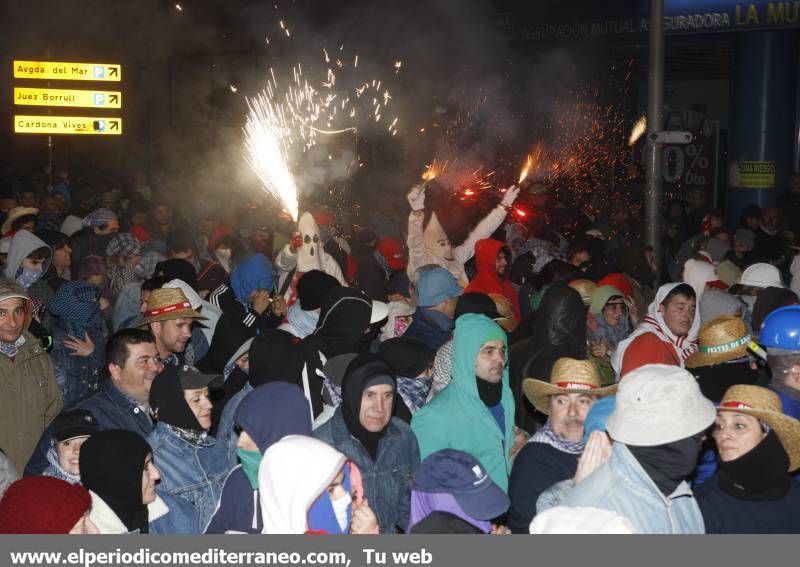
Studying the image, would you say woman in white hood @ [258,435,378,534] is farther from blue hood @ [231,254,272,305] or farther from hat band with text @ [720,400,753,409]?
blue hood @ [231,254,272,305]

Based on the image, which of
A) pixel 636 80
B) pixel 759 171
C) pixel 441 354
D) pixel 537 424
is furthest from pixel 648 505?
pixel 636 80

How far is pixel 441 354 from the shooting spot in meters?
5.52

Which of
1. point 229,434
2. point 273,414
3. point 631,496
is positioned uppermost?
point 273,414

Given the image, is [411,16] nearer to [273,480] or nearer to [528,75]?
[528,75]

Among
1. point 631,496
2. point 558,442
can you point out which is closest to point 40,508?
point 631,496

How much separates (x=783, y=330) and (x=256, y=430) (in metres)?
2.78

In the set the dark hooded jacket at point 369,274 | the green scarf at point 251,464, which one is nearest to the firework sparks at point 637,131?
the dark hooded jacket at point 369,274

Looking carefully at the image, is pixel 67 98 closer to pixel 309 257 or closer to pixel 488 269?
pixel 309 257

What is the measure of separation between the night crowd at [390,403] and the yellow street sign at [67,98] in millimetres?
9561

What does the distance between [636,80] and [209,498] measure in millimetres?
16013

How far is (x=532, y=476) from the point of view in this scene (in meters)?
4.36

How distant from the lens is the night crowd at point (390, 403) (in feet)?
11.2

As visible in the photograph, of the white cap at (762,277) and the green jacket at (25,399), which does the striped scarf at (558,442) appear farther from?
the white cap at (762,277)

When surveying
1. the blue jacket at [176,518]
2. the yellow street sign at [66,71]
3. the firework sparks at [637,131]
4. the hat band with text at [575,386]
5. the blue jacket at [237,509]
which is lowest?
the blue jacket at [176,518]
